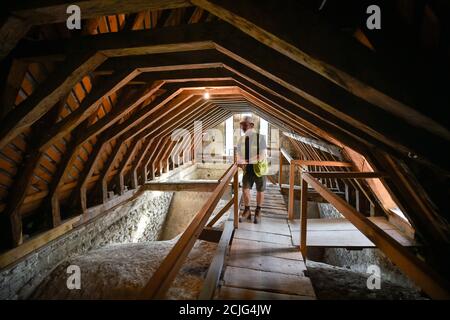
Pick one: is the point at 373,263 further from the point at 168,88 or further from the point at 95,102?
the point at 95,102

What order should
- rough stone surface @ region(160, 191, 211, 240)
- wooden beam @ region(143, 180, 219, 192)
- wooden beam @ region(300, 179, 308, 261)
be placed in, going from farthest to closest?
rough stone surface @ region(160, 191, 211, 240) < wooden beam @ region(143, 180, 219, 192) < wooden beam @ region(300, 179, 308, 261)

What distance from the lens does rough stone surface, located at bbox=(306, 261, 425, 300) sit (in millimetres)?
2293

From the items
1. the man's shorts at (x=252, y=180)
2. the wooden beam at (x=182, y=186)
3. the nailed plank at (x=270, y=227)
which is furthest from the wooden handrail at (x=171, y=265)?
the wooden beam at (x=182, y=186)

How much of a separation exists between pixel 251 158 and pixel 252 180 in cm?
44

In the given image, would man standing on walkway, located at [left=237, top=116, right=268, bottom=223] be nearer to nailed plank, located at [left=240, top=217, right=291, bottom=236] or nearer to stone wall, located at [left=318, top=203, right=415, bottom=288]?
nailed plank, located at [left=240, top=217, right=291, bottom=236]

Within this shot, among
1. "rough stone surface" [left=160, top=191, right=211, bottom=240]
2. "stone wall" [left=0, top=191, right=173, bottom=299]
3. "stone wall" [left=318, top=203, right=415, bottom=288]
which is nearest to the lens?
"stone wall" [left=0, top=191, right=173, bottom=299]

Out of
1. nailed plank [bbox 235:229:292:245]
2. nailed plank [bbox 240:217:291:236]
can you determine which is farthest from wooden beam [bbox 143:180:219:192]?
nailed plank [bbox 235:229:292:245]

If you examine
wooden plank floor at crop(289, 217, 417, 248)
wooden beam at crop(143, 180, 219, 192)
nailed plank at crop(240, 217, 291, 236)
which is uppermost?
wooden beam at crop(143, 180, 219, 192)

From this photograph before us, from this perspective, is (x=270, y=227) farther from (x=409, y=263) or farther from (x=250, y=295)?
(x=409, y=263)

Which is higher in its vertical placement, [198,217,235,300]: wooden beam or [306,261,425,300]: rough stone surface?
[198,217,235,300]: wooden beam

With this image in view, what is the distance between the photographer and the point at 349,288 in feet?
7.88

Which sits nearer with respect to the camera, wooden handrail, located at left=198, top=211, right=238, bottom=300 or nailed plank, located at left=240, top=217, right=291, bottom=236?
wooden handrail, located at left=198, top=211, right=238, bottom=300

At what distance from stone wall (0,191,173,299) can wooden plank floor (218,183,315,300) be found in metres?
2.82
